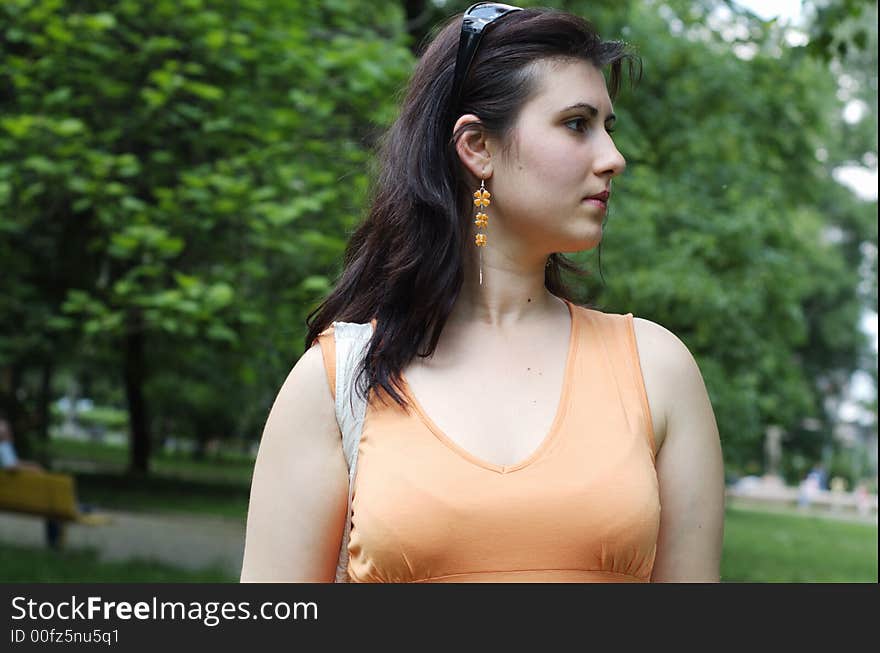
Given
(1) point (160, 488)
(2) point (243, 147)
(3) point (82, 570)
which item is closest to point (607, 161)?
(2) point (243, 147)

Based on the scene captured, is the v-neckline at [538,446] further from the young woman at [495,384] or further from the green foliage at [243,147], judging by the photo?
the green foliage at [243,147]

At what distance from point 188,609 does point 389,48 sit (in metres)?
6.02

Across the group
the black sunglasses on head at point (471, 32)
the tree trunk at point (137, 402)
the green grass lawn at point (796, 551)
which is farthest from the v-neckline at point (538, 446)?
the tree trunk at point (137, 402)

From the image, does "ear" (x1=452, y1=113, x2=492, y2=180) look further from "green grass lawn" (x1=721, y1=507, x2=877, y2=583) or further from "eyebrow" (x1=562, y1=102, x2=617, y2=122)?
"green grass lawn" (x1=721, y1=507, x2=877, y2=583)

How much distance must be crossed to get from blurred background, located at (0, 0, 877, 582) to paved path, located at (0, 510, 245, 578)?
0.23 ft

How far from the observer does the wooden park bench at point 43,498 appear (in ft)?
34.6

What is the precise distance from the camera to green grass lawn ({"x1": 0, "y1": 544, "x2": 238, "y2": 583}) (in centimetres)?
841

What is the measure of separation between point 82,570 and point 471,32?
790cm

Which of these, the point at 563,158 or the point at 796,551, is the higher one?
the point at 563,158

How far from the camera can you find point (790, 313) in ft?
51.1

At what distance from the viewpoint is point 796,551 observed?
15906 millimetres

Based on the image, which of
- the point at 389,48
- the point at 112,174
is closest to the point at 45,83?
the point at 112,174

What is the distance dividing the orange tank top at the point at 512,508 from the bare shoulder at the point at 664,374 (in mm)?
40

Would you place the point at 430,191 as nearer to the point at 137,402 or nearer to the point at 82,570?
the point at 82,570
